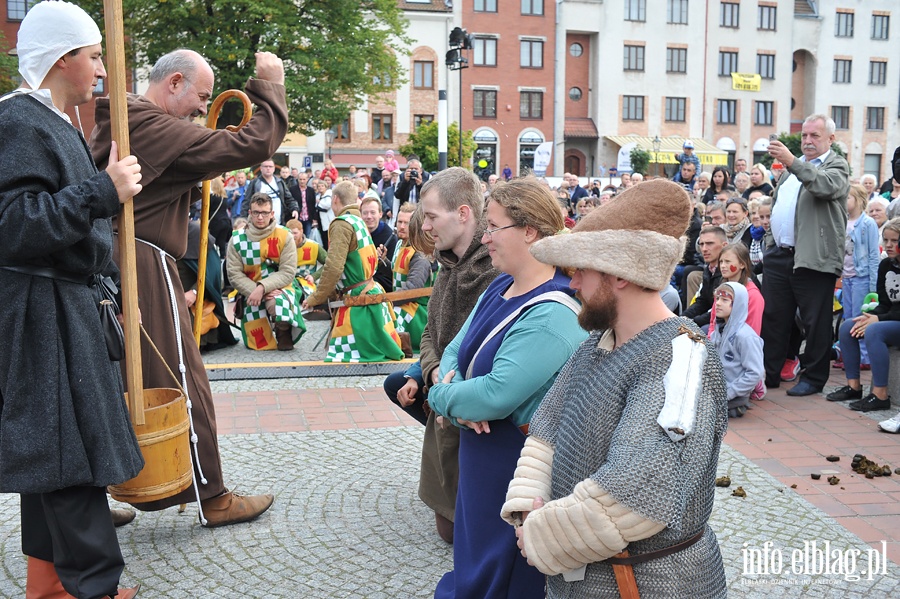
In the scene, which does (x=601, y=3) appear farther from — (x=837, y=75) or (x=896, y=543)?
(x=896, y=543)

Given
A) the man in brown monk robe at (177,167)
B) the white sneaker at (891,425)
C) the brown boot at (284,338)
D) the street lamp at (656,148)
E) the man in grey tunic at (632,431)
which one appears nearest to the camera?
the man in grey tunic at (632,431)

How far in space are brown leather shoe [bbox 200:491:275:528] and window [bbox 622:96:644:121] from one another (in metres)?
50.2

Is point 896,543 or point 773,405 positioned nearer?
point 896,543

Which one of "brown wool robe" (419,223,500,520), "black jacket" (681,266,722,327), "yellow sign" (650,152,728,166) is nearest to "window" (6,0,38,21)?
"yellow sign" (650,152,728,166)

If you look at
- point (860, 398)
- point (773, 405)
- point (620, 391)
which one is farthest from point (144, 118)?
point (860, 398)

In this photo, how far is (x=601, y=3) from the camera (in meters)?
51.7

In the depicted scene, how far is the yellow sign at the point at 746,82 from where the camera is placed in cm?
5328

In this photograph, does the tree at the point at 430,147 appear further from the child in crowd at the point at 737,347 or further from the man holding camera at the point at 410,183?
the child in crowd at the point at 737,347

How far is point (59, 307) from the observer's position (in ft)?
10.8

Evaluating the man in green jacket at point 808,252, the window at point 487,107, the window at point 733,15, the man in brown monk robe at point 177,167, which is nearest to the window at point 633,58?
the window at point 733,15

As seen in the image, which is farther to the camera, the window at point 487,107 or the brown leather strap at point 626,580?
the window at point 487,107

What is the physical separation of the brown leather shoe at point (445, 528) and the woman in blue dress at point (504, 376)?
0.99 metres

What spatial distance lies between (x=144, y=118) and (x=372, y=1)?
29.7m

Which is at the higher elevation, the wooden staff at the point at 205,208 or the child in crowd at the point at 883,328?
the wooden staff at the point at 205,208
